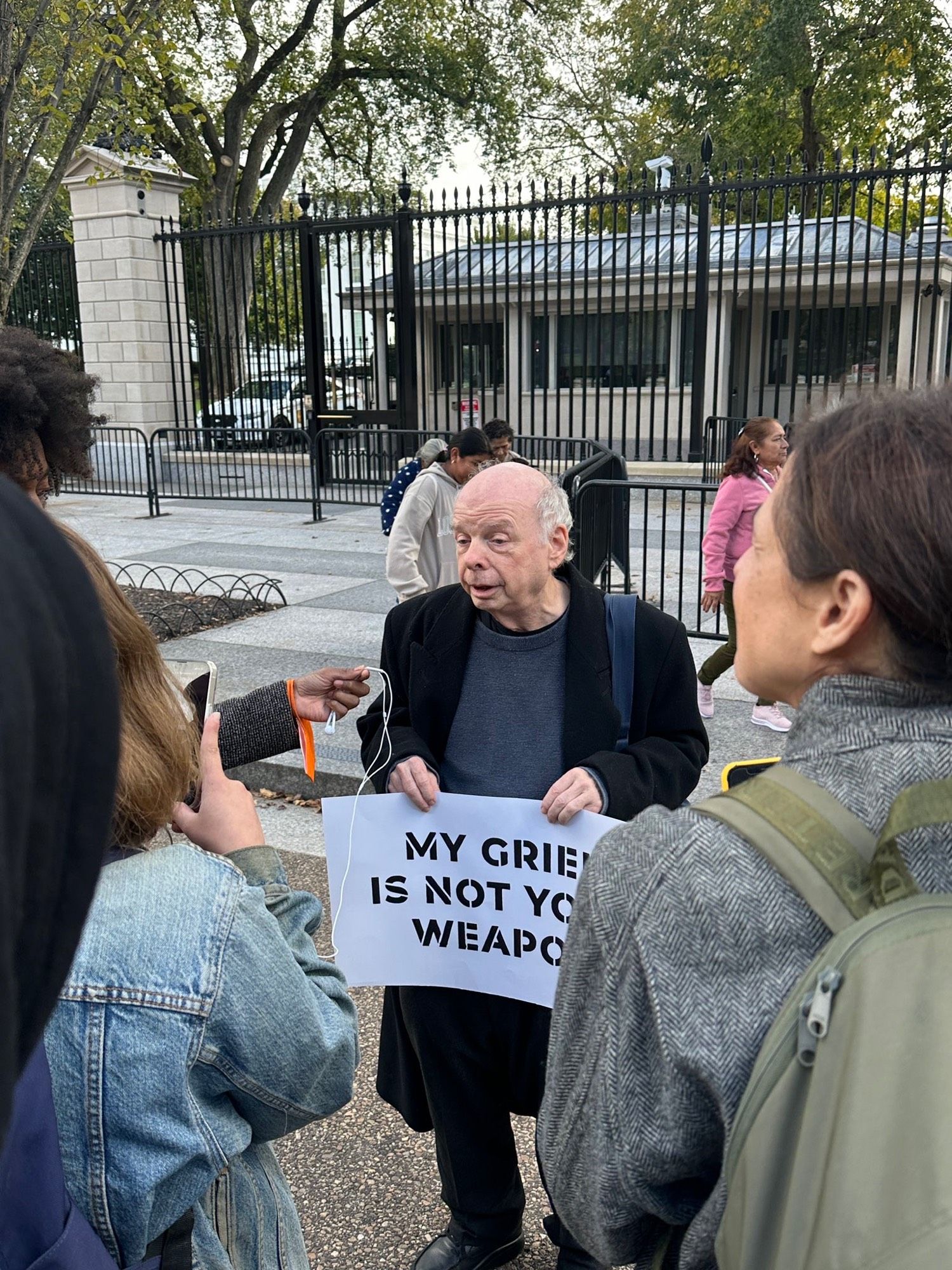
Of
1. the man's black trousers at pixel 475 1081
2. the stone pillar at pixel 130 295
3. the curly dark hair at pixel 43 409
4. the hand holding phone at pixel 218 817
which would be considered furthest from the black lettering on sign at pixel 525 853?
the stone pillar at pixel 130 295

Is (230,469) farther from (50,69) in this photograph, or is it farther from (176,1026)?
(176,1026)

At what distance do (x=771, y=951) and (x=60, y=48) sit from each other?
8441 millimetres

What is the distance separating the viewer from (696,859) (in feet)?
3.39

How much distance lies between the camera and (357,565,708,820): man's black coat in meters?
2.42

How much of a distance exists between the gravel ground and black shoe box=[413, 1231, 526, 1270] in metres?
0.10

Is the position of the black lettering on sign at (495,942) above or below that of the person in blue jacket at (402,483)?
below

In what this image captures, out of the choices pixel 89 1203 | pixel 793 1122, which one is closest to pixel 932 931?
pixel 793 1122

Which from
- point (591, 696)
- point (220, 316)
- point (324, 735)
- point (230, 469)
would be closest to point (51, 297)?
point (220, 316)

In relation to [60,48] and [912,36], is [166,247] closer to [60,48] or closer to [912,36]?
[60,48]

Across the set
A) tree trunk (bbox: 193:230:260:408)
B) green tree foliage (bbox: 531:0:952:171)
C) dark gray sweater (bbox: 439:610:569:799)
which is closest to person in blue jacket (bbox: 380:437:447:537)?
dark gray sweater (bbox: 439:610:569:799)

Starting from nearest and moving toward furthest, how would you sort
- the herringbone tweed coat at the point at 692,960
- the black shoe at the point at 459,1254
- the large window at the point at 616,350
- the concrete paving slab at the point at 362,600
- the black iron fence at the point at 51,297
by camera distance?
the herringbone tweed coat at the point at 692,960 < the black shoe at the point at 459,1254 < the concrete paving slab at the point at 362,600 < the black iron fence at the point at 51,297 < the large window at the point at 616,350

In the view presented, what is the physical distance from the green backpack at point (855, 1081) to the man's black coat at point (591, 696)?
1.36 meters

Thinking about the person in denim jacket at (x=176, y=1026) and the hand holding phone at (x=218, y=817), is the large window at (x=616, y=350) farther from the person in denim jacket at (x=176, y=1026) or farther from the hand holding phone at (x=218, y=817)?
the person in denim jacket at (x=176, y=1026)

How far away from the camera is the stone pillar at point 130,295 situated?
16.3 metres
